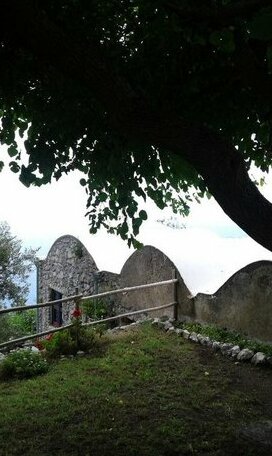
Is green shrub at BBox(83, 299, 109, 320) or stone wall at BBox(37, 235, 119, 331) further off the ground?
stone wall at BBox(37, 235, 119, 331)

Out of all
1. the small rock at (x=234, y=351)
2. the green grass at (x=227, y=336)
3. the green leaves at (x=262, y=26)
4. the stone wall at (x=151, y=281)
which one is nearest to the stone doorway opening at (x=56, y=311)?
the stone wall at (x=151, y=281)

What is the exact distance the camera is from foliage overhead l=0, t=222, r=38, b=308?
63.6 feet

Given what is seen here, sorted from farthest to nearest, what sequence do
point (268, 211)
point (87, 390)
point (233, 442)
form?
point (87, 390), point (233, 442), point (268, 211)

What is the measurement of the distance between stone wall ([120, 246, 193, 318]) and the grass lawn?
212 centimetres

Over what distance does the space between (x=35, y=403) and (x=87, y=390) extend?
81 cm

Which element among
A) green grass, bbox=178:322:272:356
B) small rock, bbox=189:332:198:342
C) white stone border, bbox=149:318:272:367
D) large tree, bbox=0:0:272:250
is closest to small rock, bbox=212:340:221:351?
white stone border, bbox=149:318:272:367

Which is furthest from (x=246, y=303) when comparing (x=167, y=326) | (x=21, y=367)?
(x=21, y=367)

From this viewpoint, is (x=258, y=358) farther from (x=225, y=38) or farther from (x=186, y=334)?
(x=225, y=38)

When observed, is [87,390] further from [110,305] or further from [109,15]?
[110,305]

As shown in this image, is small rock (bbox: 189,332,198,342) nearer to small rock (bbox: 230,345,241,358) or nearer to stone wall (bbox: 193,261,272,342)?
stone wall (bbox: 193,261,272,342)

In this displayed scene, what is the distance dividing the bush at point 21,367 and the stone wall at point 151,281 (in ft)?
13.1

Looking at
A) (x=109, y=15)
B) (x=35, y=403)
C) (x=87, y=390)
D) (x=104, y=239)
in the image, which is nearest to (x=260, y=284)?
(x=87, y=390)

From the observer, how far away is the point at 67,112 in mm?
4688

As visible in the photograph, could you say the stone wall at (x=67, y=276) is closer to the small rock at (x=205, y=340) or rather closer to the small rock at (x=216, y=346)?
the small rock at (x=205, y=340)
